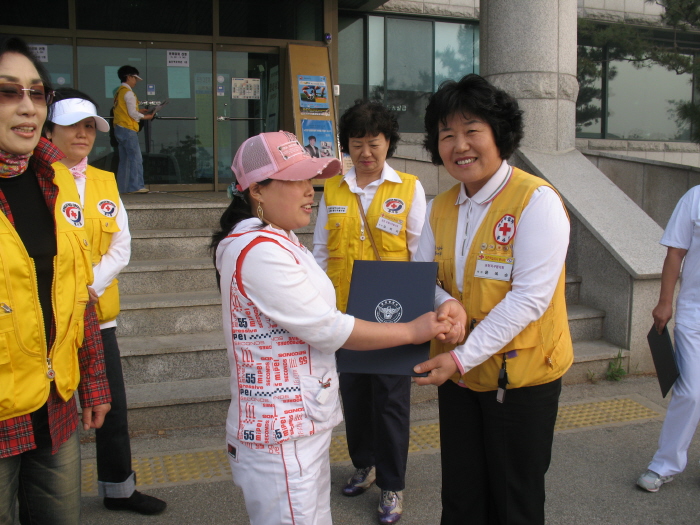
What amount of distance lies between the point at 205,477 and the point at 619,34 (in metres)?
8.70

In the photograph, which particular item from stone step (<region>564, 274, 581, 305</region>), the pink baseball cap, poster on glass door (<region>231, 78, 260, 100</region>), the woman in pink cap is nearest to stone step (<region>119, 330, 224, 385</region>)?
the woman in pink cap

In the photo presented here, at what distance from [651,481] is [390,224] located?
2.12 m

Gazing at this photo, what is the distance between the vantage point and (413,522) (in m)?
3.33

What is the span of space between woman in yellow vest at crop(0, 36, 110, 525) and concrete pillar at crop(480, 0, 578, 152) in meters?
5.90

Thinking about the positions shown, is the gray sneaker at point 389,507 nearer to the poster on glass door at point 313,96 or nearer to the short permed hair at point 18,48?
the short permed hair at point 18,48

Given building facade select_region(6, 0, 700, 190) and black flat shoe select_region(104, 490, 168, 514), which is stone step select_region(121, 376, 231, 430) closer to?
black flat shoe select_region(104, 490, 168, 514)

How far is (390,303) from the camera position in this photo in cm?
224

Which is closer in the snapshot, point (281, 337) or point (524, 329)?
point (281, 337)

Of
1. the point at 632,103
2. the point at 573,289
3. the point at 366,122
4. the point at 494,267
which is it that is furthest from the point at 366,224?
the point at 632,103

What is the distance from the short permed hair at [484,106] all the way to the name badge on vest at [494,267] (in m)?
0.42

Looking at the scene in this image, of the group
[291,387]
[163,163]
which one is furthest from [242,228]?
[163,163]

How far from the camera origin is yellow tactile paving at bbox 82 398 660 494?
12.4 feet

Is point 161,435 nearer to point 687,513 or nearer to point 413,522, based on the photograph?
point 413,522

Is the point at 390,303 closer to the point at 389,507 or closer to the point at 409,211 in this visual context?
the point at 409,211
